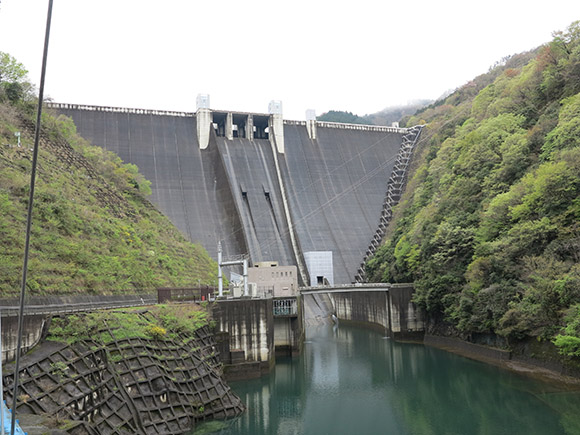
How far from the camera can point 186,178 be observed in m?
50.5

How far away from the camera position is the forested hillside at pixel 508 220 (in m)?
22.6

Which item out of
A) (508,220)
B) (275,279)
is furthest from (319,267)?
(508,220)

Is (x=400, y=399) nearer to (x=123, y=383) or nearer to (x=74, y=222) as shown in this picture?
(x=123, y=383)

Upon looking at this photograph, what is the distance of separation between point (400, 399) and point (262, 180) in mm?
33361

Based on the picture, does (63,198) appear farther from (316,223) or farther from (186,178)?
(316,223)

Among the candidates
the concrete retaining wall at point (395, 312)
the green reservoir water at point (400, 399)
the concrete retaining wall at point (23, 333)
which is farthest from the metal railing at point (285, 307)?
the concrete retaining wall at point (23, 333)

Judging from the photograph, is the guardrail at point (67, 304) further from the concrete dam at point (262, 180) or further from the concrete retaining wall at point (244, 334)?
the concrete dam at point (262, 180)

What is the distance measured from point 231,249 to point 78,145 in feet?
52.6

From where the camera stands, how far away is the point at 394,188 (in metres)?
57.1

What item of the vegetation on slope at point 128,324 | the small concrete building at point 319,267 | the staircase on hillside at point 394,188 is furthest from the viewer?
the staircase on hillside at point 394,188

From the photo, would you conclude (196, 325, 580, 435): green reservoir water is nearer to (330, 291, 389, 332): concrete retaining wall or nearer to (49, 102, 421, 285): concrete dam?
(330, 291, 389, 332): concrete retaining wall

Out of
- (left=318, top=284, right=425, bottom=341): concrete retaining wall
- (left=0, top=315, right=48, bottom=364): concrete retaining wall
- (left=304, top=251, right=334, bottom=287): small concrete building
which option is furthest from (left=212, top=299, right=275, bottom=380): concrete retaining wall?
(left=304, top=251, right=334, bottom=287): small concrete building

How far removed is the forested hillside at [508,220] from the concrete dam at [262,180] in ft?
26.7

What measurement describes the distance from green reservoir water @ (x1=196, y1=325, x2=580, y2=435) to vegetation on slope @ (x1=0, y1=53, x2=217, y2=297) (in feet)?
25.8
